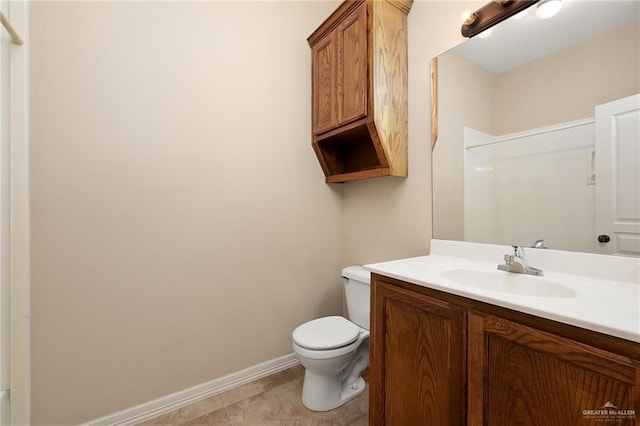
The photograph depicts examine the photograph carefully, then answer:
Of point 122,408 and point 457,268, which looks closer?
point 457,268

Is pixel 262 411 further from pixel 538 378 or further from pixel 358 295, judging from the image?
pixel 538 378

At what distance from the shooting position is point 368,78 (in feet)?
4.83

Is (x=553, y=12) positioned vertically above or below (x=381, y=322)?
above

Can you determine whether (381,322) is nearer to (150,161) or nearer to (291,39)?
(150,161)

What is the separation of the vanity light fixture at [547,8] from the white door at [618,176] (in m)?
0.48

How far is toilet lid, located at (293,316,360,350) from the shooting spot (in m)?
1.38

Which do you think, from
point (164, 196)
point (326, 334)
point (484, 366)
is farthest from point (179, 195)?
point (484, 366)

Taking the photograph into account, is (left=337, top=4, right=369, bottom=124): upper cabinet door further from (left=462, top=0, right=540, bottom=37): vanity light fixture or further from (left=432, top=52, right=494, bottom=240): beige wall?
(left=462, top=0, right=540, bottom=37): vanity light fixture

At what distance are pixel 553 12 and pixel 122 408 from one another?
2.78 m

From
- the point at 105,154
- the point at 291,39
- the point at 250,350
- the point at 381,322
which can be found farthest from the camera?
the point at 291,39

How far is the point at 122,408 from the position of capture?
4.42 feet

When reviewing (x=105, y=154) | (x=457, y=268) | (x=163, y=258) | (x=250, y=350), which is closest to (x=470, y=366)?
(x=457, y=268)

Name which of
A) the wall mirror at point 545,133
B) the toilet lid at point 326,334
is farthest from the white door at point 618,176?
the toilet lid at point 326,334

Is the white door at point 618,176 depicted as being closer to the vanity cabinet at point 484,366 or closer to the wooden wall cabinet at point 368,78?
the vanity cabinet at point 484,366
